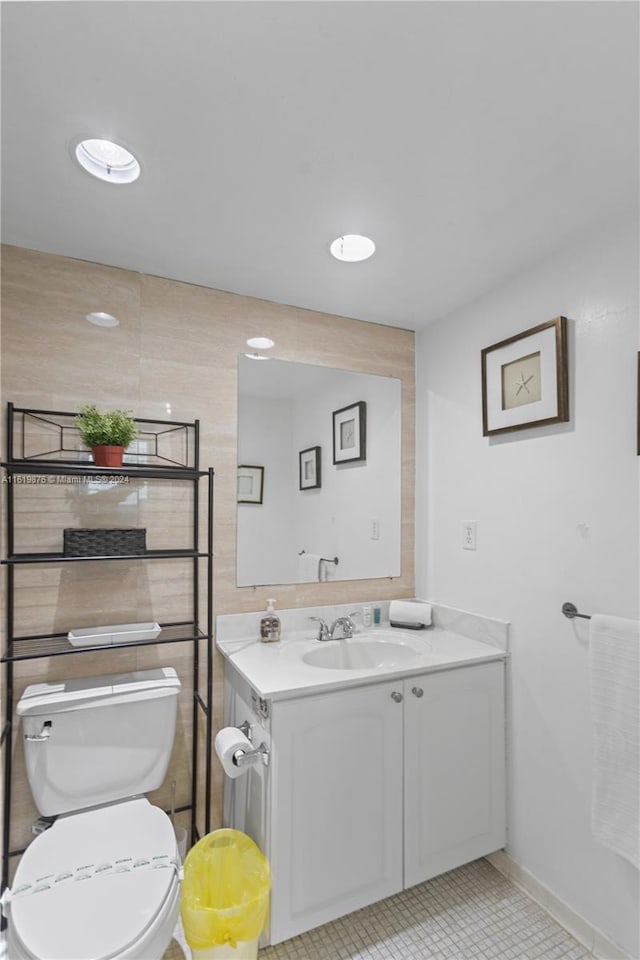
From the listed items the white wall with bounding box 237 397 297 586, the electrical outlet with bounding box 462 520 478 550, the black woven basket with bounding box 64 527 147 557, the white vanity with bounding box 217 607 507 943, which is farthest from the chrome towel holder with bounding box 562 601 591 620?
the black woven basket with bounding box 64 527 147 557

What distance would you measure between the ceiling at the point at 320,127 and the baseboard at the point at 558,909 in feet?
7.06

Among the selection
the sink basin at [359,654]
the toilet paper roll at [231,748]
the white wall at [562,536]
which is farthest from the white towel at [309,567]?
the toilet paper roll at [231,748]

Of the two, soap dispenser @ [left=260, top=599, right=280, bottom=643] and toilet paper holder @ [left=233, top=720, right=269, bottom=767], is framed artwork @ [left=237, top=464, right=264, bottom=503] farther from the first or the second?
toilet paper holder @ [left=233, top=720, right=269, bottom=767]

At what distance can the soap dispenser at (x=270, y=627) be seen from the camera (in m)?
1.95

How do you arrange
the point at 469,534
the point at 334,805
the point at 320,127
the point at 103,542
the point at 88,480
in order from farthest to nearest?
the point at 469,534 < the point at 88,480 < the point at 103,542 < the point at 334,805 < the point at 320,127

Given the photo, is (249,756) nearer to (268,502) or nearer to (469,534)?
(268,502)

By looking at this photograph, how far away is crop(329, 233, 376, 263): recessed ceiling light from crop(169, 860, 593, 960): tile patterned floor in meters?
2.23

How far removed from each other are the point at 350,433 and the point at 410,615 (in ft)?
2.77

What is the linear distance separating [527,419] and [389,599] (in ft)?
3.39

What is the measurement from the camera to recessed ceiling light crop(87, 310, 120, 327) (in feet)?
5.86

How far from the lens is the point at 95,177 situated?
1.32 metres

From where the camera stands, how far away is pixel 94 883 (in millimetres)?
1189

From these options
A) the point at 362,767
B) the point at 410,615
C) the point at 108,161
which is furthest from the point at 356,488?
the point at 108,161

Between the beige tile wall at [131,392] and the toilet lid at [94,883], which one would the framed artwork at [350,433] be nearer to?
the beige tile wall at [131,392]
